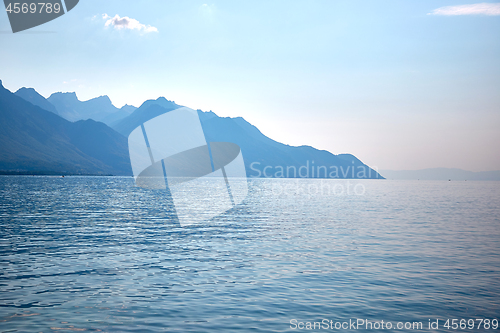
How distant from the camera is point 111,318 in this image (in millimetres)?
15852

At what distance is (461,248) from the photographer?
35.2 metres

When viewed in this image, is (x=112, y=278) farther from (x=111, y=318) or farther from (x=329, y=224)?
(x=329, y=224)

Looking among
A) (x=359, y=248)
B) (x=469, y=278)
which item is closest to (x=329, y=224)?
(x=359, y=248)

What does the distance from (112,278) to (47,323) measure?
23.3 feet

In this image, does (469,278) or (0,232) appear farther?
(0,232)

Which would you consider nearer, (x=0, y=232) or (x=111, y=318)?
(x=111, y=318)

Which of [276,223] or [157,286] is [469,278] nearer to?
[157,286]

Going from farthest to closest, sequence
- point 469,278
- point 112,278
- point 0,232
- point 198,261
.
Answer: point 0,232
point 198,261
point 469,278
point 112,278

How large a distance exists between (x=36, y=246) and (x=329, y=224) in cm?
3738

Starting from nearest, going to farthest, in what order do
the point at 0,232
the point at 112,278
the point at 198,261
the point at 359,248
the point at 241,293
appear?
the point at 241,293, the point at 112,278, the point at 198,261, the point at 359,248, the point at 0,232

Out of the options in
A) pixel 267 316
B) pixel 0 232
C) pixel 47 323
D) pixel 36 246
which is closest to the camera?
pixel 47 323

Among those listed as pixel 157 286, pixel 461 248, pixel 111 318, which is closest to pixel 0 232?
pixel 157 286

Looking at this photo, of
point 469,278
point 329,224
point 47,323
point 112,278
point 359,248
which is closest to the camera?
point 47,323

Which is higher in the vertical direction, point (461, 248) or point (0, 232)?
point (0, 232)
